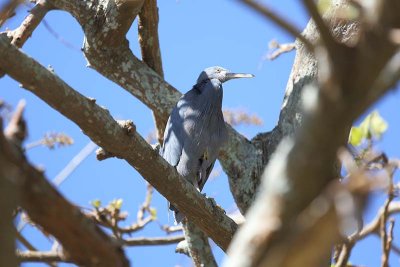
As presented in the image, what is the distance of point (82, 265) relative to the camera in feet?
4.69

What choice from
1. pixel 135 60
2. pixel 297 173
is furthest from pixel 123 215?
pixel 297 173

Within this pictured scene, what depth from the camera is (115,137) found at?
2820 mm

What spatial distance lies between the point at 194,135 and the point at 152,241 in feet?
2.67

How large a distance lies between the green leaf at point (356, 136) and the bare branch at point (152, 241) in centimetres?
153

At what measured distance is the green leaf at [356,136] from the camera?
3675 mm

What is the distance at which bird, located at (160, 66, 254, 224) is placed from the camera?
4.41m

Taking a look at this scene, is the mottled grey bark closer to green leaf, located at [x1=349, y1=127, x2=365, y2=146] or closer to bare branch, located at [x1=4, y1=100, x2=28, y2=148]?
bare branch, located at [x1=4, y1=100, x2=28, y2=148]

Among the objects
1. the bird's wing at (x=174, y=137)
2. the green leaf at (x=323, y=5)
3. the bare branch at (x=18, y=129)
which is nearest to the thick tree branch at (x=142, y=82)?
the bird's wing at (x=174, y=137)

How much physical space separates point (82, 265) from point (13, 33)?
2.89 metres

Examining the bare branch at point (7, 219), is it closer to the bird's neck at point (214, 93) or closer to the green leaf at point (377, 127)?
the green leaf at point (377, 127)

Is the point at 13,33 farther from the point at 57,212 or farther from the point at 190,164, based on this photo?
the point at 57,212

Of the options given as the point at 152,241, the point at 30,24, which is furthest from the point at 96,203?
the point at 30,24

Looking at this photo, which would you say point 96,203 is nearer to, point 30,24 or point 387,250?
point 30,24

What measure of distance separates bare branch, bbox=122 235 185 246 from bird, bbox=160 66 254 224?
0.28 meters
